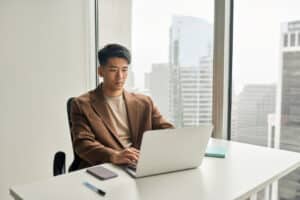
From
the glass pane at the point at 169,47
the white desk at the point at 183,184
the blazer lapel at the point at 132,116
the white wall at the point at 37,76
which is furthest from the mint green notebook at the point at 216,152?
the white wall at the point at 37,76

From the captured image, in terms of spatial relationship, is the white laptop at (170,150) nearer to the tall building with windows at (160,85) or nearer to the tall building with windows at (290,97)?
the tall building with windows at (290,97)

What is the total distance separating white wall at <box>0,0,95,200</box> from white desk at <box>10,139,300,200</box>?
1.44 meters

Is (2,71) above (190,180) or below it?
above

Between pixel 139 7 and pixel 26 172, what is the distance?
5.80 feet

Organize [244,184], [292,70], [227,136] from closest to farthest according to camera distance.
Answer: [244,184], [292,70], [227,136]

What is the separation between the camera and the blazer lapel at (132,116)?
1672 mm

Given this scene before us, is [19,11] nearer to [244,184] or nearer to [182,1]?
[182,1]

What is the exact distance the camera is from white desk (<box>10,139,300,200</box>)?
1.03m

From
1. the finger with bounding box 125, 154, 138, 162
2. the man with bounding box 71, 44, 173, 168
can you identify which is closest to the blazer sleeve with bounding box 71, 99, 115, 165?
the man with bounding box 71, 44, 173, 168

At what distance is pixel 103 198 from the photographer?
3.30 ft

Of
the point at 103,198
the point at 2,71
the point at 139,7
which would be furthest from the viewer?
the point at 139,7

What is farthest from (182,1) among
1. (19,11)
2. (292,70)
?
(19,11)

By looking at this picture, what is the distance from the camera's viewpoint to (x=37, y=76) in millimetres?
2547

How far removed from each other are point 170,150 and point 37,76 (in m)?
1.75
